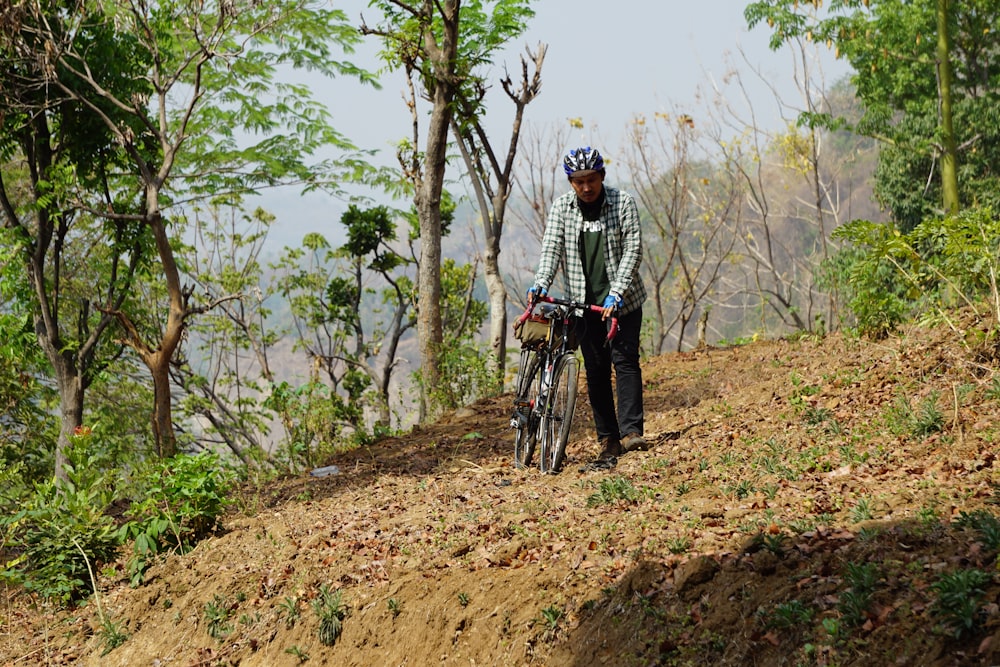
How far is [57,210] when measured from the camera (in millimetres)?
10664

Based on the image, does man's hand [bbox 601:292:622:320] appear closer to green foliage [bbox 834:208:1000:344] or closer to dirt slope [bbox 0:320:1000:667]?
dirt slope [bbox 0:320:1000:667]

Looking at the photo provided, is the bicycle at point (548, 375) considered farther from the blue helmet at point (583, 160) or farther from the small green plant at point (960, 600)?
the small green plant at point (960, 600)

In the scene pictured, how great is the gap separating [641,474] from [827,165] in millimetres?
77419

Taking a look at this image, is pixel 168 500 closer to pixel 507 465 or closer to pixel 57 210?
pixel 507 465

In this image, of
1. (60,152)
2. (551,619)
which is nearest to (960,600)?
(551,619)

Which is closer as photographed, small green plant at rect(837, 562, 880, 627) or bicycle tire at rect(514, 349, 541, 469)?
small green plant at rect(837, 562, 880, 627)

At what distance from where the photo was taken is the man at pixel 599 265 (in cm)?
585

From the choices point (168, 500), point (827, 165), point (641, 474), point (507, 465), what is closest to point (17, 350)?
point (168, 500)

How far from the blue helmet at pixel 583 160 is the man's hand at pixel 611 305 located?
842mm

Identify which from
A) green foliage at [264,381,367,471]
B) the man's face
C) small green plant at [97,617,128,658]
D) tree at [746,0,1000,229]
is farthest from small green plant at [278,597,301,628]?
tree at [746,0,1000,229]

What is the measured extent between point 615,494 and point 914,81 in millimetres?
19848

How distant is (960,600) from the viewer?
2.90 m

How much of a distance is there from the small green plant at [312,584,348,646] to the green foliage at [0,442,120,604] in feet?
7.86

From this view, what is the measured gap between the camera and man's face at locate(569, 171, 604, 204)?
5684 millimetres
